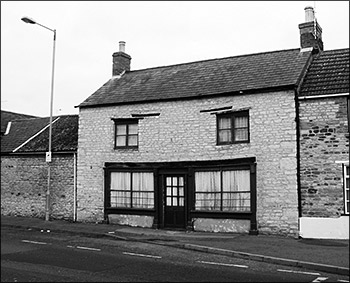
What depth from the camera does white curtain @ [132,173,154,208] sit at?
16891mm

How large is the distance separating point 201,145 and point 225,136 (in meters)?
1.01

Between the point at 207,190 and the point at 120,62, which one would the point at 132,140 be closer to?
the point at 207,190

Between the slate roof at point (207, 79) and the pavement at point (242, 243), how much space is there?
212 inches

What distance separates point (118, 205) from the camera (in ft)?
57.6

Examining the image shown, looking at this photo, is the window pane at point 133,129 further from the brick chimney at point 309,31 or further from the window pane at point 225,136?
the brick chimney at point 309,31

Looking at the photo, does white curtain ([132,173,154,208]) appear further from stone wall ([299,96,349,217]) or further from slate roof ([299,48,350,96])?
slate roof ([299,48,350,96])

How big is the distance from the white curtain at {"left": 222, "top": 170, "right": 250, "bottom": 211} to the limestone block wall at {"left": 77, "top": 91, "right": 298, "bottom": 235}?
483mm

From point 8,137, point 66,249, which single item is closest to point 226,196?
point 66,249

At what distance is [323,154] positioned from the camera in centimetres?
1408

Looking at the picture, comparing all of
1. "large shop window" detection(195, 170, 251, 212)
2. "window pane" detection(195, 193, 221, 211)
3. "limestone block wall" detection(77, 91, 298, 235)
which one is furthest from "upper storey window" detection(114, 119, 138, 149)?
"window pane" detection(195, 193, 221, 211)

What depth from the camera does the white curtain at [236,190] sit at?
15109 millimetres

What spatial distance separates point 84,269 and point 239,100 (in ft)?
30.0

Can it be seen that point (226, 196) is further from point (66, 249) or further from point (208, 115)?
point (66, 249)

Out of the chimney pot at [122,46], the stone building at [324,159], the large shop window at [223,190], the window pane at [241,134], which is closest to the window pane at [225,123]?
the window pane at [241,134]
